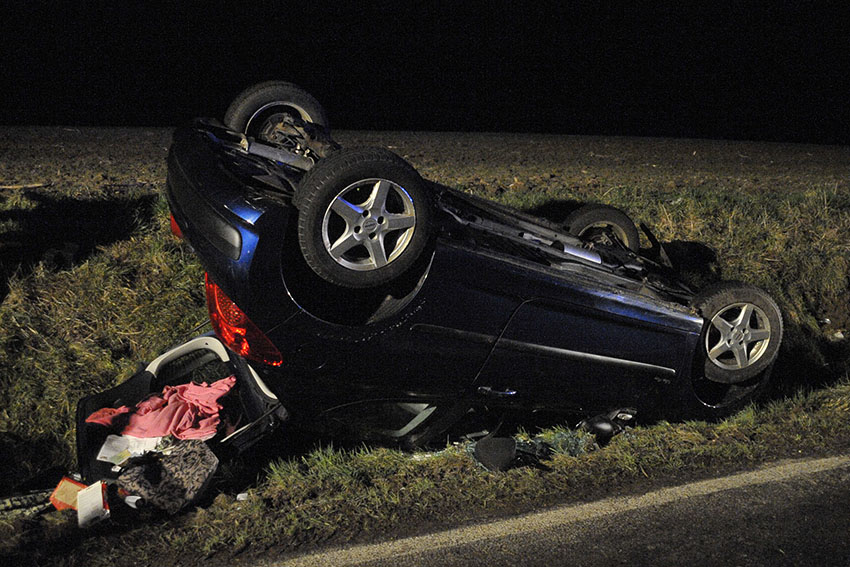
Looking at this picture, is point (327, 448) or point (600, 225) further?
point (600, 225)

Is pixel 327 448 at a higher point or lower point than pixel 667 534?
lower

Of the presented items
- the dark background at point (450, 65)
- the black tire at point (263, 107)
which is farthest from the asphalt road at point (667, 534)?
the dark background at point (450, 65)

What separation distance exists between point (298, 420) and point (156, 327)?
81.0 inches

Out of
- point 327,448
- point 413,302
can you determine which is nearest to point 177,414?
point 327,448

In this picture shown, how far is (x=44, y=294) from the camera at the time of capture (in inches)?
229

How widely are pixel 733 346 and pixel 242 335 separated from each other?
2957mm

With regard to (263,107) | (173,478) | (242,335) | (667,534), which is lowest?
(173,478)

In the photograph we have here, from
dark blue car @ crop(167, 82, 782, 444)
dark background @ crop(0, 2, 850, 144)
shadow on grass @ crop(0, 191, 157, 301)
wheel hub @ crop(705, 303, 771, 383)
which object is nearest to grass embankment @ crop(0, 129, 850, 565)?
shadow on grass @ crop(0, 191, 157, 301)

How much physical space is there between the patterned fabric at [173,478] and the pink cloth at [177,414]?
0.37 m

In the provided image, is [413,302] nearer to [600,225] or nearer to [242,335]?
[242,335]

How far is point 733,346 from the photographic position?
16.7 ft

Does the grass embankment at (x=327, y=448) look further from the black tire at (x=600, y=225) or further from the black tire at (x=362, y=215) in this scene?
the black tire at (x=600, y=225)

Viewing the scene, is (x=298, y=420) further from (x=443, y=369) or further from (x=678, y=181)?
(x=678, y=181)

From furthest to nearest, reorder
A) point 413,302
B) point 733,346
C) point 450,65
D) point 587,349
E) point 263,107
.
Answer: point 450,65 < point 263,107 < point 733,346 < point 587,349 < point 413,302
